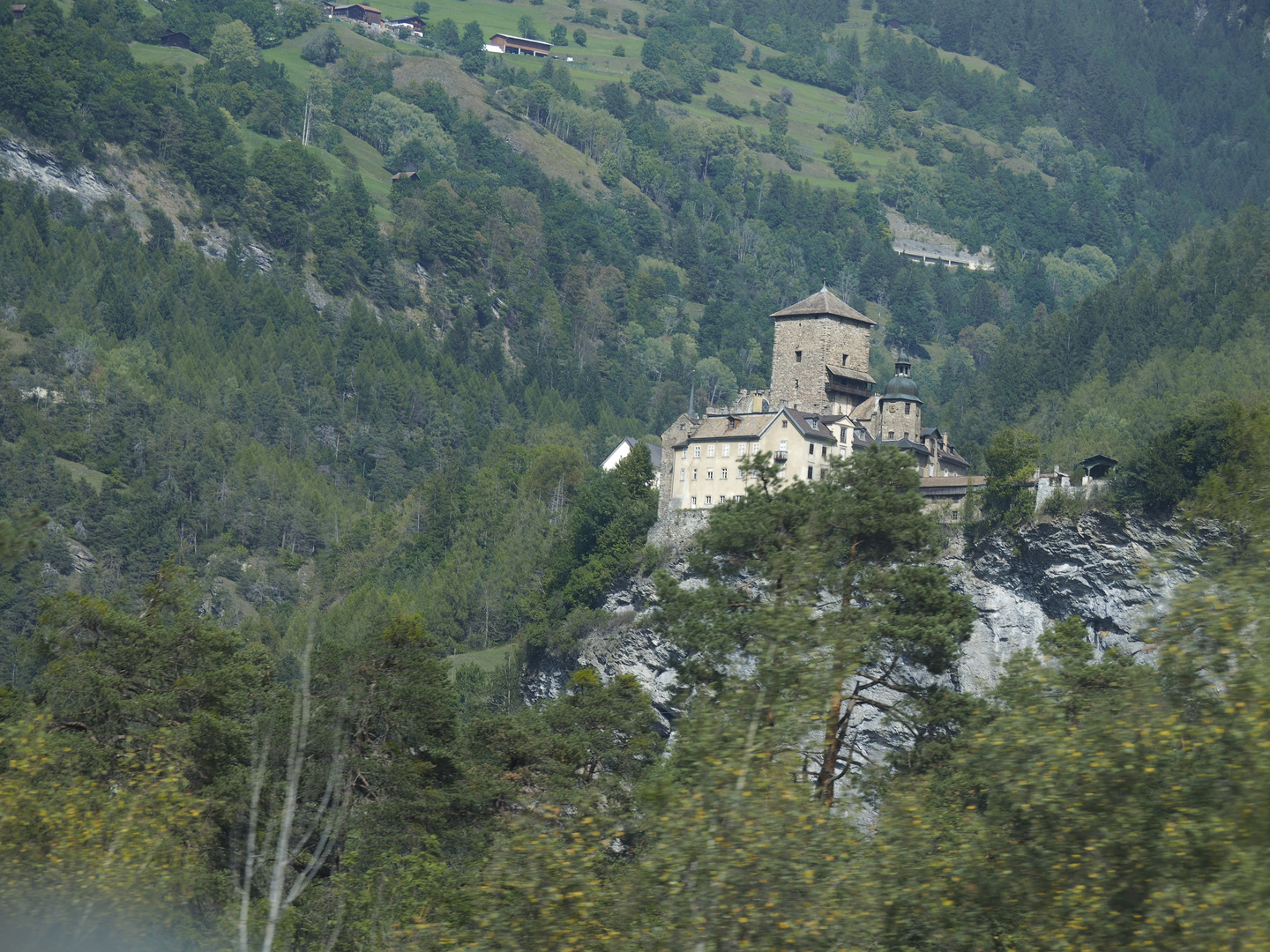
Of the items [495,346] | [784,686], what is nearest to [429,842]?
[784,686]

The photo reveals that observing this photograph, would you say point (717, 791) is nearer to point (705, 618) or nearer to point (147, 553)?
point (705, 618)

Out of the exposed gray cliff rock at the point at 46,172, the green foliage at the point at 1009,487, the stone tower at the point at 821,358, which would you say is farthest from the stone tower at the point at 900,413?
the exposed gray cliff rock at the point at 46,172

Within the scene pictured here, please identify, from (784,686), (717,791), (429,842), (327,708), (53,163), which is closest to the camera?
(717,791)

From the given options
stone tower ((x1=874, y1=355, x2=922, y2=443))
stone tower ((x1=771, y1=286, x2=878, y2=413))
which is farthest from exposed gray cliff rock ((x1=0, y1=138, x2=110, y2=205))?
stone tower ((x1=874, y1=355, x2=922, y2=443))

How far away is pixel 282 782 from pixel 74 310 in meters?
130

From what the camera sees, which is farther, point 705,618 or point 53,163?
point 53,163

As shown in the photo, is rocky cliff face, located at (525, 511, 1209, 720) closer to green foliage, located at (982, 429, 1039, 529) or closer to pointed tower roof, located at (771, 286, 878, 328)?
green foliage, located at (982, 429, 1039, 529)

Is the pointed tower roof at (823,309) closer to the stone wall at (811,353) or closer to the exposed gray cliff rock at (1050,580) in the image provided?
the stone wall at (811,353)

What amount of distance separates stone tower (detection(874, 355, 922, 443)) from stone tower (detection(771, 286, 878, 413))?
434cm

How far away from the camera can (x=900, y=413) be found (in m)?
83.4

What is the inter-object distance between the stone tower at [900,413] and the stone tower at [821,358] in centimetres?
434

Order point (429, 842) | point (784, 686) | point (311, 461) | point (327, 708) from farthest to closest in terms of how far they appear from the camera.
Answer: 1. point (311, 461)
2. point (327, 708)
3. point (429, 842)
4. point (784, 686)

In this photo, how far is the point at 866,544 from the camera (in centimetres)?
3503

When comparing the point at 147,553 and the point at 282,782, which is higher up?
the point at 147,553
